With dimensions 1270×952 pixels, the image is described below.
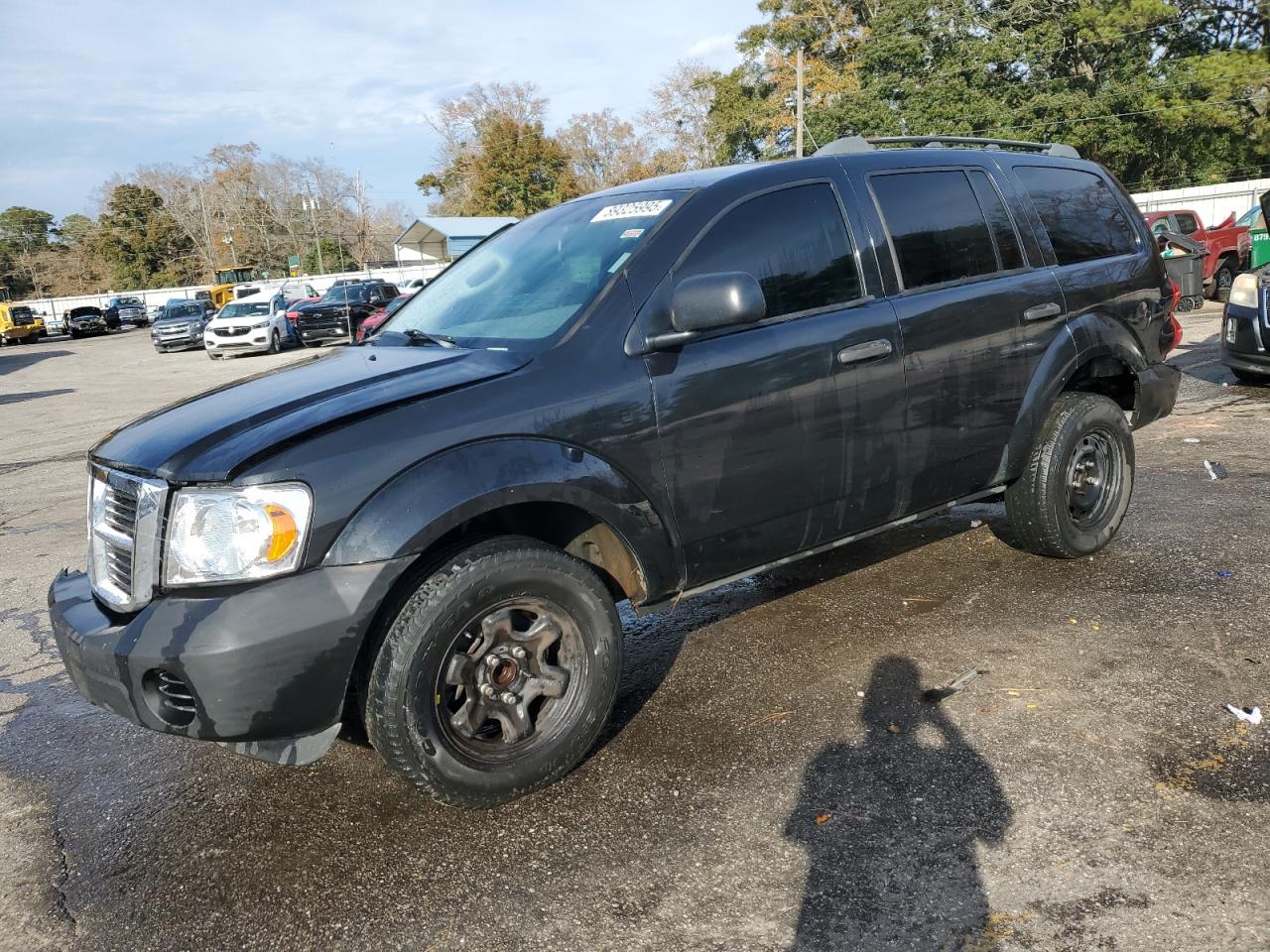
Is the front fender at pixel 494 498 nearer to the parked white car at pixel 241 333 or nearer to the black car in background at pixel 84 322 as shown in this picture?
the parked white car at pixel 241 333

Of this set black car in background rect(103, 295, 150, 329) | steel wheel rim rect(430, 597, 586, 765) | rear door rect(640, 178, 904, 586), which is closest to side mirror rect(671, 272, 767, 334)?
rear door rect(640, 178, 904, 586)

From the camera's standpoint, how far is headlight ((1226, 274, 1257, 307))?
29.6 feet

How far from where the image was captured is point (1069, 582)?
457cm

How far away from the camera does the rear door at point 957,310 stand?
12.7 feet

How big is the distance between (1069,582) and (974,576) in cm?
43

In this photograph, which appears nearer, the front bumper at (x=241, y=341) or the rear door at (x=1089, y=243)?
the rear door at (x=1089, y=243)

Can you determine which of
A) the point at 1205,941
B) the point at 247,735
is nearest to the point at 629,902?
the point at 247,735

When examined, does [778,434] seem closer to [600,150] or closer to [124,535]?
[124,535]

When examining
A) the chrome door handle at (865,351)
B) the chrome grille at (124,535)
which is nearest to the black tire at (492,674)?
the chrome grille at (124,535)

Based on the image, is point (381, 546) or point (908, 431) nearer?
point (381, 546)

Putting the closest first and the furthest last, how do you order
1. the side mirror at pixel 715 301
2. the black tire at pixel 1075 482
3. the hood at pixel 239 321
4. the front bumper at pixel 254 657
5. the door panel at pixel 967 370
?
the front bumper at pixel 254 657
the side mirror at pixel 715 301
the door panel at pixel 967 370
the black tire at pixel 1075 482
the hood at pixel 239 321

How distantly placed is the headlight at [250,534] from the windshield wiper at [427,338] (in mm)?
1070

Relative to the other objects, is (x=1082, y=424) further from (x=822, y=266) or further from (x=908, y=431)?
(x=822, y=266)

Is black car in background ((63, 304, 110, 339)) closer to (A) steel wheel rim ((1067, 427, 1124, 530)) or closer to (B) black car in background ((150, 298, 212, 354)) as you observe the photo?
(B) black car in background ((150, 298, 212, 354))
